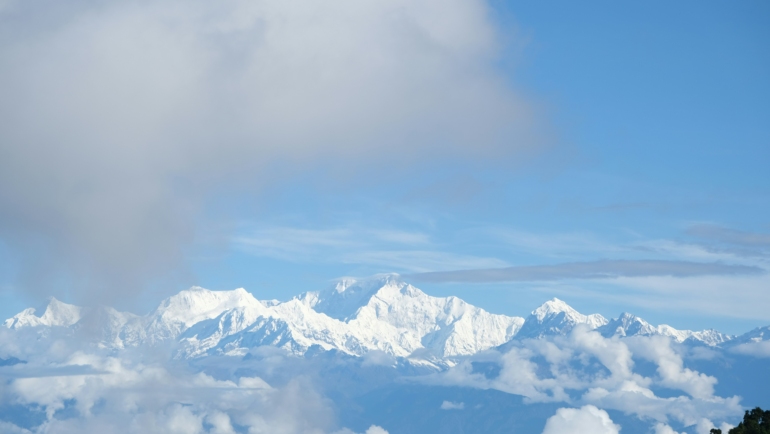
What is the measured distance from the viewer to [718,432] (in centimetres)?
18550

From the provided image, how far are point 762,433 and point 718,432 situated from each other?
456 inches

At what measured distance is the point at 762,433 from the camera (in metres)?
175
